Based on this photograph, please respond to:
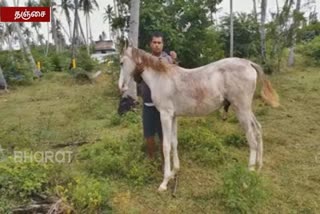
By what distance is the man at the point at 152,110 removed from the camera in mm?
4949

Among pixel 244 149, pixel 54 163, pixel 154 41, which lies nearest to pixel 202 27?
pixel 244 149

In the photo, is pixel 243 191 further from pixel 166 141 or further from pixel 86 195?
pixel 86 195

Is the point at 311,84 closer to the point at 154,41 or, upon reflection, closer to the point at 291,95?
the point at 291,95

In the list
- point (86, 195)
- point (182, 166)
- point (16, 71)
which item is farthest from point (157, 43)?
point (16, 71)

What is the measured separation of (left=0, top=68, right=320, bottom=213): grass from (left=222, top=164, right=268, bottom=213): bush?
0.01 m

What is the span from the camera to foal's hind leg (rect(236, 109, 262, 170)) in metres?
4.80

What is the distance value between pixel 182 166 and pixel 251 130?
109 cm

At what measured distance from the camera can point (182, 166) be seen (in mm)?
5410

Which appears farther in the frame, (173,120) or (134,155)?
(134,155)

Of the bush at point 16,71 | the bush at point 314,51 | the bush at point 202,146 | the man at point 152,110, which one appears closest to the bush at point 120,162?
the man at point 152,110

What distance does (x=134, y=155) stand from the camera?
5.35m

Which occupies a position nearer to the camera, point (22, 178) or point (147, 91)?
point (22, 178)

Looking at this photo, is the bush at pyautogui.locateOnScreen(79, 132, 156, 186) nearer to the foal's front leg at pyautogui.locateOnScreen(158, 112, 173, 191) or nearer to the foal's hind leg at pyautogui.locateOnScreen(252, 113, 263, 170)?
the foal's front leg at pyautogui.locateOnScreen(158, 112, 173, 191)

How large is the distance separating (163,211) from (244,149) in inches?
86.2
